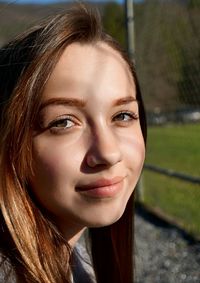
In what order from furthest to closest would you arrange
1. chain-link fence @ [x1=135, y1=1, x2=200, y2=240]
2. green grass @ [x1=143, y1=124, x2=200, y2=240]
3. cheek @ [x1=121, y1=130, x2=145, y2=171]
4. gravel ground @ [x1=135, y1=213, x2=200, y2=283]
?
green grass @ [x1=143, y1=124, x2=200, y2=240] < chain-link fence @ [x1=135, y1=1, x2=200, y2=240] < gravel ground @ [x1=135, y1=213, x2=200, y2=283] < cheek @ [x1=121, y1=130, x2=145, y2=171]

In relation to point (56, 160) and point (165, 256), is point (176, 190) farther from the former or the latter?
point (56, 160)

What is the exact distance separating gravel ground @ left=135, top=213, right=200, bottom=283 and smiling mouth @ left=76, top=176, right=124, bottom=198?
199 cm

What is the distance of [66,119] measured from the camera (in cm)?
131

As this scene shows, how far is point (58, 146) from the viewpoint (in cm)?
131

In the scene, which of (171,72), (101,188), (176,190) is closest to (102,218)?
(101,188)

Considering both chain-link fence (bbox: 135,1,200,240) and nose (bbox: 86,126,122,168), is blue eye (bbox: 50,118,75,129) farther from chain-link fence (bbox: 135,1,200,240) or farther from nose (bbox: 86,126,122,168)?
chain-link fence (bbox: 135,1,200,240)

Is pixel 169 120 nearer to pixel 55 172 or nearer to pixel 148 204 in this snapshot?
pixel 148 204

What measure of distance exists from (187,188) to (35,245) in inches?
205

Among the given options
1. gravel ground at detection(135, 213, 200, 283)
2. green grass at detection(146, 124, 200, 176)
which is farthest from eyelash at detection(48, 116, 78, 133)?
green grass at detection(146, 124, 200, 176)

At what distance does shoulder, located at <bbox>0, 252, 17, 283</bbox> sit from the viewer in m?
1.27

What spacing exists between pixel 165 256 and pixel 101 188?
119 inches

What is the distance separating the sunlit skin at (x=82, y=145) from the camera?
129 cm

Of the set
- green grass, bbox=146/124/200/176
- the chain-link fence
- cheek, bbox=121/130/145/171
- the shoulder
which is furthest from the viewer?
green grass, bbox=146/124/200/176

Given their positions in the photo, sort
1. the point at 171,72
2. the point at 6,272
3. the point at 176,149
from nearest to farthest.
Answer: the point at 6,272
the point at 171,72
the point at 176,149
